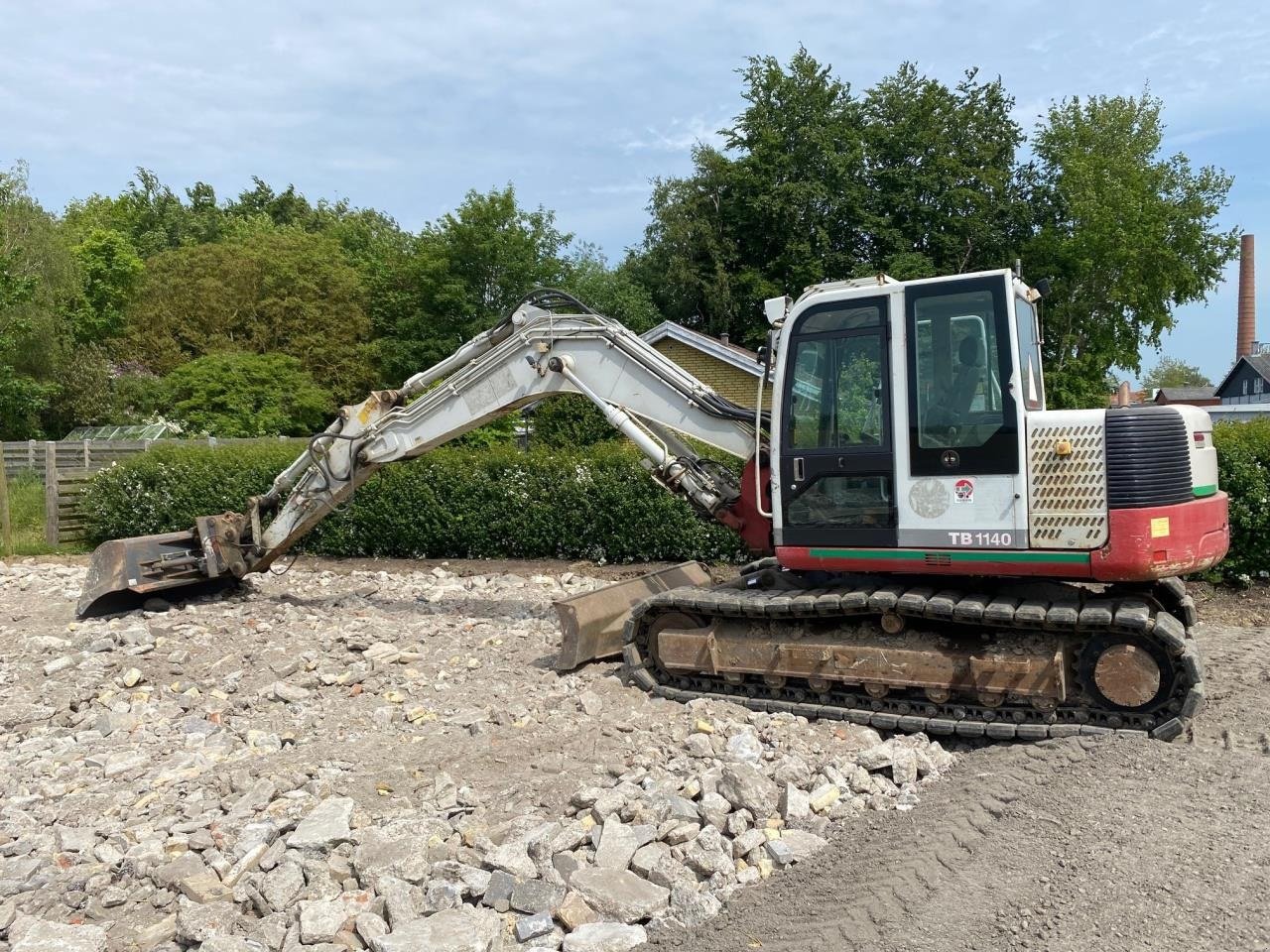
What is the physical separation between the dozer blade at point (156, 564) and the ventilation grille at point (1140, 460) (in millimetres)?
8188

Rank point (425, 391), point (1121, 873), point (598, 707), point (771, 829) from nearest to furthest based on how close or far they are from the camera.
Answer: point (1121, 873) → point (771, 829) → point (598, 707) → point (425, 391)

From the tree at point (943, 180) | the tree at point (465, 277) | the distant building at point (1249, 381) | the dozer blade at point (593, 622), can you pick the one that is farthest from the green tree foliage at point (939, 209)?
the dozer blade at point (593, 622)

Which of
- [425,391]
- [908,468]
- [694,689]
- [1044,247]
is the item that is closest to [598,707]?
[694,689]

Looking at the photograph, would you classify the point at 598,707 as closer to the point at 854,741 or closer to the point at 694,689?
the point at 694,689

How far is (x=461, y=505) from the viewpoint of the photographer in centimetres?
1436

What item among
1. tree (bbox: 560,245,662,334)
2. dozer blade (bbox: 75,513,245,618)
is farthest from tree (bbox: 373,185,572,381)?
dozer blade (bbox: 75,513,245,618)

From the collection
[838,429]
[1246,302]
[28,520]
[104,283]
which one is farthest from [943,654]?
[1246,302]

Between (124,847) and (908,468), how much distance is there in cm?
477

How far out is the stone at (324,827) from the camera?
185 inches

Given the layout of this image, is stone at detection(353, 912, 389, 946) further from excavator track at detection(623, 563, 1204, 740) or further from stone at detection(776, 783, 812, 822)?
excavator track at detection(623, 563, 1204, 740)

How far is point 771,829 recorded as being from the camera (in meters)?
4.78

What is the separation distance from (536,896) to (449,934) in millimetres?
425

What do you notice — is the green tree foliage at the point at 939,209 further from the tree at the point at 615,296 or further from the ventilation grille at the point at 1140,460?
the ventilation grille at the point at 1140,460

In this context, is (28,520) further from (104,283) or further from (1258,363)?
(1258,363)
